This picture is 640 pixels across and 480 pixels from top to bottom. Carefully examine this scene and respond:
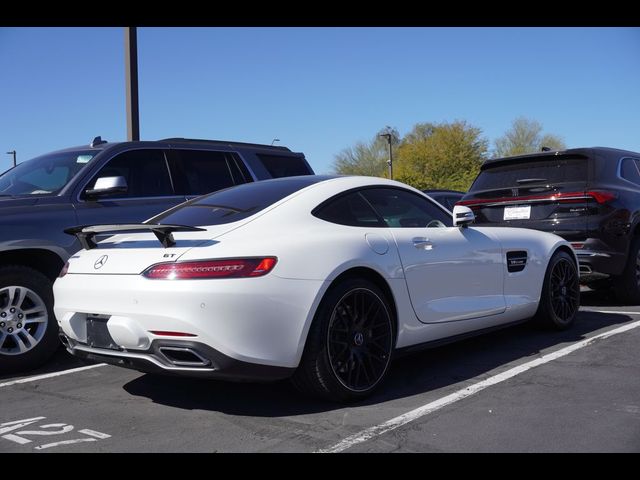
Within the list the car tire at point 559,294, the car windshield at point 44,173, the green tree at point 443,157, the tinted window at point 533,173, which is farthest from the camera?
the green tree at point 443,157

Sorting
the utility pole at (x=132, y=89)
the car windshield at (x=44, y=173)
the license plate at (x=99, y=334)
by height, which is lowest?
the license plate at (x=99, y=334)

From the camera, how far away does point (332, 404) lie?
3.86 meters

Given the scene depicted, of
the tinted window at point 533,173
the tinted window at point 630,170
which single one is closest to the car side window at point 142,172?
the tinted window at point 533,173

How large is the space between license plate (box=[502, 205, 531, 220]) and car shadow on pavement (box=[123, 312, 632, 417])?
174cm

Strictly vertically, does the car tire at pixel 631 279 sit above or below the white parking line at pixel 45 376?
above

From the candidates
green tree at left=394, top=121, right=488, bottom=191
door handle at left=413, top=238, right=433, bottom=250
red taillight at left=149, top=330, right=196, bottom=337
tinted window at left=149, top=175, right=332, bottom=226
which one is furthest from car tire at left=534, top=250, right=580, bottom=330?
green tree at left=394, top=121, right=488, bottom=191

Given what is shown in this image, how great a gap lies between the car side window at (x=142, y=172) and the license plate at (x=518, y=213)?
12.1 ft

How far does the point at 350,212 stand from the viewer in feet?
14.0

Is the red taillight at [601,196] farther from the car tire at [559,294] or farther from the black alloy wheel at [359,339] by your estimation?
A: the black alloy wheel at [359,339]

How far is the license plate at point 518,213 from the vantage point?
717 centimetres

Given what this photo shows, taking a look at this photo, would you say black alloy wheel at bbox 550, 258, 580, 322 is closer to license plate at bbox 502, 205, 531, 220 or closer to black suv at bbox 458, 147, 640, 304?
black suv at bbox 458, 147, 640, 304
